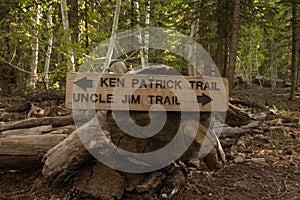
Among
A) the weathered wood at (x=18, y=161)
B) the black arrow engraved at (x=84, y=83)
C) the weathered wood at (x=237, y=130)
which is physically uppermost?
the black arrow engraved at (x=84, y=83)

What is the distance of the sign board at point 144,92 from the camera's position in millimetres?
2857

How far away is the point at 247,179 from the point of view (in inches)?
151

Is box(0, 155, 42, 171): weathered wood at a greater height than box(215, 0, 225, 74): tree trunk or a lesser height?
lesser

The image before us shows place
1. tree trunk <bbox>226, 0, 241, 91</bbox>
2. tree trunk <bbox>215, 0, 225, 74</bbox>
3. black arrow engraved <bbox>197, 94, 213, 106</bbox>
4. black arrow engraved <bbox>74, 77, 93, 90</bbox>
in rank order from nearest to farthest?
black arrow engraved <bbox>74, 77, 93, 90</bbox>
black arrow engraved <bbox>197, 94, 213, 106</bbox>
tree trunk <bbox>226, 0, 241, 91</bbox>
tree trunk <bbox>215, 0, 225, 74</bbox>

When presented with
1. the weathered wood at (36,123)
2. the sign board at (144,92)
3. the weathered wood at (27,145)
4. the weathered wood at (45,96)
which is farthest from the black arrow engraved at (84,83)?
the weathered wood at (45,96)

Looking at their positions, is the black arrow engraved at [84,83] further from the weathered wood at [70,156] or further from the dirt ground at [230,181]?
the dirt ground at [230,181]

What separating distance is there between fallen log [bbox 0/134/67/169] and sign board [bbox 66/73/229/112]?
1.09 metres

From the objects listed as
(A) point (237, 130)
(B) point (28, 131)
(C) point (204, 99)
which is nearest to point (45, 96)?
(B) point (28, 131)

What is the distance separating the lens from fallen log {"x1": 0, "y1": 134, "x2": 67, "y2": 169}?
11.6ft

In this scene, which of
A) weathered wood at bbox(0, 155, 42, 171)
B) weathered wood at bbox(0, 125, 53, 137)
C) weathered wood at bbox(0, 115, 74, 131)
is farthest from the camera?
weathered wood at bbox(0, 115, 74, 131)

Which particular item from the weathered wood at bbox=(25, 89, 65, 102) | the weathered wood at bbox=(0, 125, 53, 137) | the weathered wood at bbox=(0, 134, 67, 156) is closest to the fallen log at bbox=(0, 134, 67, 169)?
the weathered wood at bbox=(0, 134, 67, 156)

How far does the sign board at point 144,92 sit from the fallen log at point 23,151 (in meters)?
1.09

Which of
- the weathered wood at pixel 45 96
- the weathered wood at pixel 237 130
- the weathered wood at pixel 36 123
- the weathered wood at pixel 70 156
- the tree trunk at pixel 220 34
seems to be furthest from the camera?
the tree trunk at pixel 220 34

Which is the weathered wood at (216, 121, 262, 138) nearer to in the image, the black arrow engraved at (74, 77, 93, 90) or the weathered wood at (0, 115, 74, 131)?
the weathered wood at (0, 115, 74, 131)
